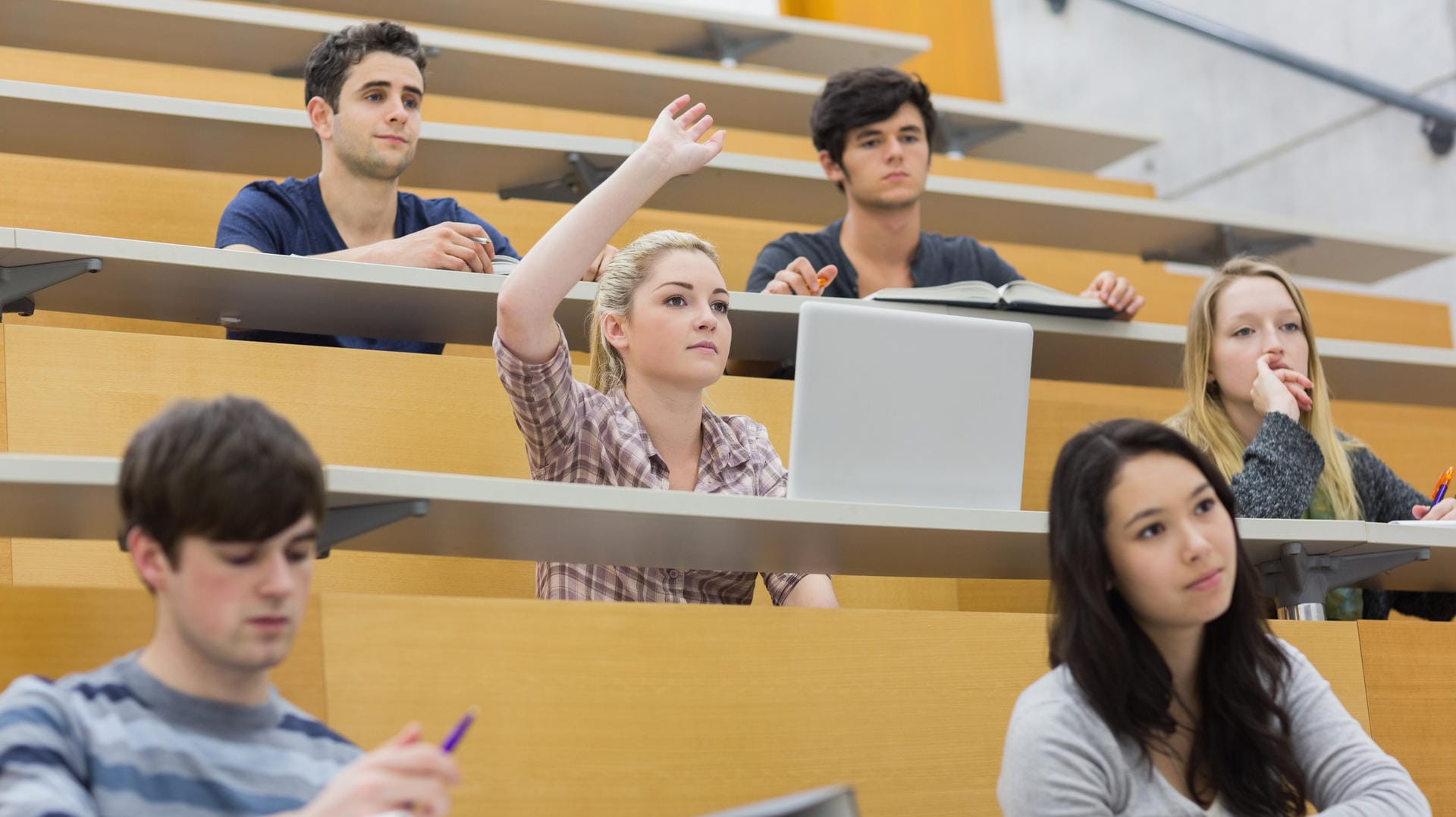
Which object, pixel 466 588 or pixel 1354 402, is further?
pixel 1354 402

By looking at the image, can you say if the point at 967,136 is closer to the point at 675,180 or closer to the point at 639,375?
the point at 675,180

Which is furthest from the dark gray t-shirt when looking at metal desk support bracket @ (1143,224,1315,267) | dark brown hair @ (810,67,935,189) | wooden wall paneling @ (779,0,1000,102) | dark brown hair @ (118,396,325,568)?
wooden wall paneling @ (779,0,1000,102)

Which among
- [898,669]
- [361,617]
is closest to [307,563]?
[361,617]

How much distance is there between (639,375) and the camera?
171cm

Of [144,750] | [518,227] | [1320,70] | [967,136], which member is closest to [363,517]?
[144,750]

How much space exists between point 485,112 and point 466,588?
4.62ft

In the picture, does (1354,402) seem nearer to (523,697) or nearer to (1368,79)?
(1368,79)

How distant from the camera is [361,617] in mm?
1169

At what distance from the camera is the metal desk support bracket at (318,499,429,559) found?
1.21 m

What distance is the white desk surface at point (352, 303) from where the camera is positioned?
179 centimetres

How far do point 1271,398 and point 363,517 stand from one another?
119 centimetres

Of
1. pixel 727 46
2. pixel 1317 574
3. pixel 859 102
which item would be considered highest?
pixel 727 46

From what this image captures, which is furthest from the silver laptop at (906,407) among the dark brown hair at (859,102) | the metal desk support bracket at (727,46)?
the metal desk support bracket at (727,46)

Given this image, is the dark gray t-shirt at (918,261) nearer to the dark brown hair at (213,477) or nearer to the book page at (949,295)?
the book page at (949,295)
